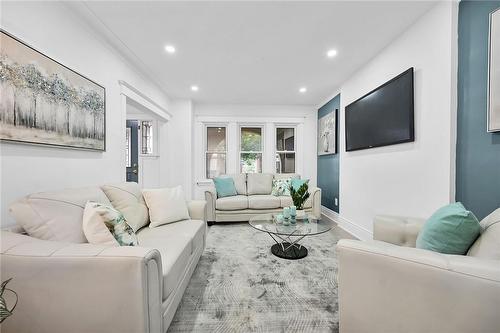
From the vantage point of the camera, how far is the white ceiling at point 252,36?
186 cm

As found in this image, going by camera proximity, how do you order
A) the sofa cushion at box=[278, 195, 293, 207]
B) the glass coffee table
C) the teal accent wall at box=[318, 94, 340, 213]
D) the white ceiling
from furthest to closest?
the teal accent wall at box=[318, 94, 340, 213] → the sofa cushion at box=[278, 195, 293, 207] → the glass coffee table → the white ceiling

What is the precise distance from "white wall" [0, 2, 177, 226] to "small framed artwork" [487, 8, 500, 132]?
328 cm

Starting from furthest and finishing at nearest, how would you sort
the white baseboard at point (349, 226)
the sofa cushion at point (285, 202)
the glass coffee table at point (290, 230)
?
the sofa cushion at point (285, 202) < the white baseboard at point (349, 226) < the glass coffee table at point (290, 230)

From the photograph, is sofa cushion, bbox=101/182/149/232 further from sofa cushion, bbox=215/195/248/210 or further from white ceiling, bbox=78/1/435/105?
sofa cushion, bbox=215/195/248/210

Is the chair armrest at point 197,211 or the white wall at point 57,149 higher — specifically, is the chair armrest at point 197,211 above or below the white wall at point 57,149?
below

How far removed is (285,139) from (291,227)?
319cm

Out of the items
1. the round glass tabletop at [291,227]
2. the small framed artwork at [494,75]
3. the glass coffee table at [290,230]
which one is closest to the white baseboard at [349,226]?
the glass coffee table at [290,230]

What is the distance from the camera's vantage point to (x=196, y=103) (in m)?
4.77

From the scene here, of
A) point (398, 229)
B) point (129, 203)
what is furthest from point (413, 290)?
point (129, 203)

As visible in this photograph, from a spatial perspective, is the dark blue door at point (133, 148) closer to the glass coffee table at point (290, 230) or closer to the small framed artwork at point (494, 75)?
the glass coffee table at point (290, 230)

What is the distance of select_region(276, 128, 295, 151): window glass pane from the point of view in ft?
16.8

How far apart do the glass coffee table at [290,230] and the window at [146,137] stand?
344 cm

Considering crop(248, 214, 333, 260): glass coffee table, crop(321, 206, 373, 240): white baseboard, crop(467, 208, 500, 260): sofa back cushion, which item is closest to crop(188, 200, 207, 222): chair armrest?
crop(248, 214, 333, 260): glass coffee table

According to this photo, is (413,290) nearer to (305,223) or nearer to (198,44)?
(305,223)
